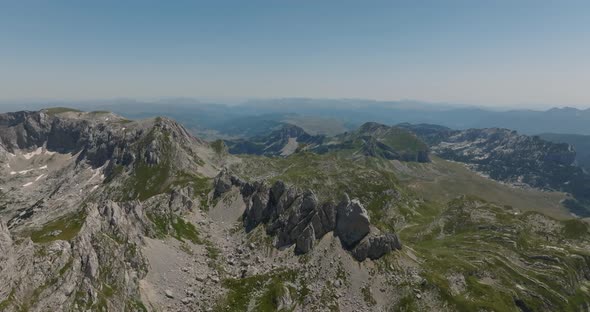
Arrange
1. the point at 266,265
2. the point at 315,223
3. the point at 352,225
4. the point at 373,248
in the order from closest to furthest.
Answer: the point at 373,248
the point at 266,265
the point at 352,225
the point at 315,223

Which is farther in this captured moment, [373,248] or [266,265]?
[266,265]

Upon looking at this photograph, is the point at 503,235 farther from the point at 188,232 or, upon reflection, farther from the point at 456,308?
the point at 188,232

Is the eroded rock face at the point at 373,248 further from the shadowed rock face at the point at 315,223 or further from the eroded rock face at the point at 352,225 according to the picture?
the eroded rock face at the point at 352,225

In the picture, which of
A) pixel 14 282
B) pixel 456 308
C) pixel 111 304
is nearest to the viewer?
pixel 14 282

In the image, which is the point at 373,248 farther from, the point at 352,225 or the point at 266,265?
the point at 266,265

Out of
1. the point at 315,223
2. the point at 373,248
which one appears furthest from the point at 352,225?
the point at 315,223

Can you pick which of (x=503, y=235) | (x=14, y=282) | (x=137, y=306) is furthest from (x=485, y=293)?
(x=14, y=282)

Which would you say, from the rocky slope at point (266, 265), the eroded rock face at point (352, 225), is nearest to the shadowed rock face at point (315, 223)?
the eroded rock face at point (352, 225)
